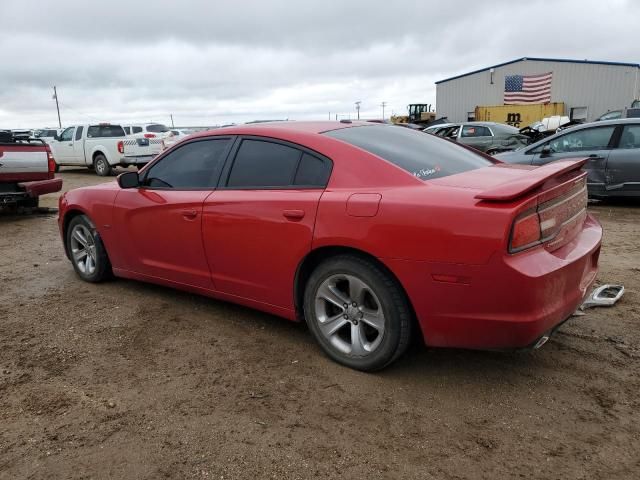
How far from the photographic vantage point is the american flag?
1286 inches

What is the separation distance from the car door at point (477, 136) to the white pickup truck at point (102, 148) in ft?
30.5

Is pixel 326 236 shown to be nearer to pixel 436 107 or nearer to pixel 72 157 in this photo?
pixel 72 157

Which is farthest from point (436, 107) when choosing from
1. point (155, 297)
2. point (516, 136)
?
point (155, 297)

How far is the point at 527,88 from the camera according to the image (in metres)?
33.2

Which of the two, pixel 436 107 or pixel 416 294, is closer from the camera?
pixel 416 294

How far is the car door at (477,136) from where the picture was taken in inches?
566

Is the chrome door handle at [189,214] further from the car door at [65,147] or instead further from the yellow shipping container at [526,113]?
the yellow shipping container at [526,113]

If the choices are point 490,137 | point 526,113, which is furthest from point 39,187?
point 526,113

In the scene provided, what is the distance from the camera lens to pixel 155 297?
4.57 metres

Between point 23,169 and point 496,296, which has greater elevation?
point 23,169

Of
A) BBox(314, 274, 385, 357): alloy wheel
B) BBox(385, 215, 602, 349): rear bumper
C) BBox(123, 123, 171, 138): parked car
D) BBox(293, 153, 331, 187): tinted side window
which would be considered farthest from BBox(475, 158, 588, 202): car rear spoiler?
BBox(123, 123, 171, 138): parked car

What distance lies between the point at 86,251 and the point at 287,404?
10.2ft

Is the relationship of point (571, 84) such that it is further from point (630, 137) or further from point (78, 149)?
point (78, 149)

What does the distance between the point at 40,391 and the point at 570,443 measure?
2.80 metres
